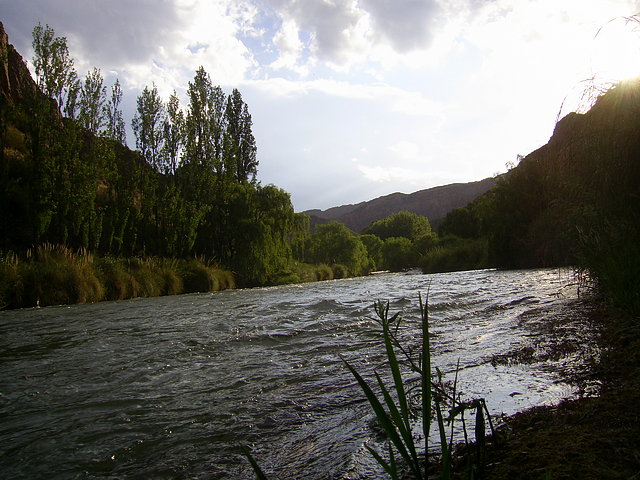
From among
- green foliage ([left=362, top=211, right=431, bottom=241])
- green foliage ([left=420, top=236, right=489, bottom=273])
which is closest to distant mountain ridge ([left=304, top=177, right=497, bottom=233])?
green foliage ([left=362, top=211, right=431, bottom=241])

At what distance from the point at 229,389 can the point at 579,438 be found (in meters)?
2.42

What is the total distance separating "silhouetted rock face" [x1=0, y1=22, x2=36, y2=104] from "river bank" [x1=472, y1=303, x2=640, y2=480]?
64.2 ft

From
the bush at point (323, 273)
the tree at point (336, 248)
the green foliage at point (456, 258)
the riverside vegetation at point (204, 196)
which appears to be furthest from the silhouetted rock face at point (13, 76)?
the tree at point (336, 248)

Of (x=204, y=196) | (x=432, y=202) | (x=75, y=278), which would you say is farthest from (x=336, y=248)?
(x=432, y=202)

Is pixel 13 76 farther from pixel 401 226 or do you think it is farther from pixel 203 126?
pixel 401 226

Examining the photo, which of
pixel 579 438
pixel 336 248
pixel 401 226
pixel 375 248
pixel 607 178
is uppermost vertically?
pixel 401 226

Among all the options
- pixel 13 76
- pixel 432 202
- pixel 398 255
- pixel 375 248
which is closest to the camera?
pixel 13 76

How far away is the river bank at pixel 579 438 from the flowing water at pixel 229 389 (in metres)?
0.24

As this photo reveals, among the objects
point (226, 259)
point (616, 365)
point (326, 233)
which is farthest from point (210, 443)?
point (326, 233)

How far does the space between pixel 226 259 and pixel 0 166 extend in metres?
10.9

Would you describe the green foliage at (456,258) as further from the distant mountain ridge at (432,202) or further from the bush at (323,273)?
the distant mountain ridge at (432,202)

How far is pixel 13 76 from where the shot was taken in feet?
114

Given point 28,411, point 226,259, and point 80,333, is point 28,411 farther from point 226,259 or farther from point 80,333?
point 226,259

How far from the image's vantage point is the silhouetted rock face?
16.9 meters
